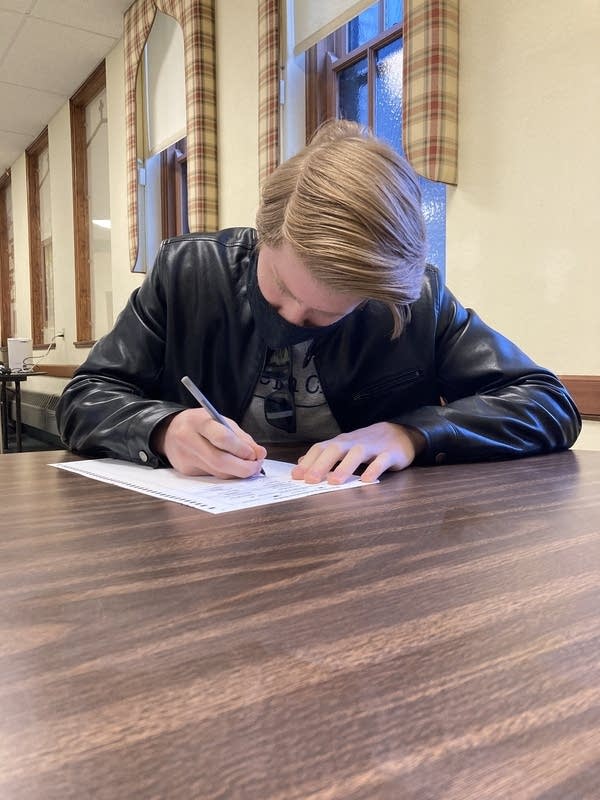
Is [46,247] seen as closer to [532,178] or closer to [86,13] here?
[86,13]

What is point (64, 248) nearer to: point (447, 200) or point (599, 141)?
point (447, 200)

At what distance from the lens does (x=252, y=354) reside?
113cm

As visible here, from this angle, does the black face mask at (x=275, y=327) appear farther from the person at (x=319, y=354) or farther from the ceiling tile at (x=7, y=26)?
the ceiling tile at (x=7, y=26)

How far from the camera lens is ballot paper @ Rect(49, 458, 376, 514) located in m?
0.63

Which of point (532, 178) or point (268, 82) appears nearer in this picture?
point (532, 178)

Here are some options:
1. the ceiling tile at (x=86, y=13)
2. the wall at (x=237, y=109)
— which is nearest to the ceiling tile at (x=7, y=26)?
the ceiling tile at (x=86, y=13)

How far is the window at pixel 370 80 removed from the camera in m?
2.07

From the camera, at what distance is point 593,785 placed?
20 centimetres

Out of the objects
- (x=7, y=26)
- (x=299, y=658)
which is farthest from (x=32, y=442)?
(x=299, y=658)

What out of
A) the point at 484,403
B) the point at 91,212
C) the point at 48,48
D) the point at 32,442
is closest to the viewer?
the point at 484,403

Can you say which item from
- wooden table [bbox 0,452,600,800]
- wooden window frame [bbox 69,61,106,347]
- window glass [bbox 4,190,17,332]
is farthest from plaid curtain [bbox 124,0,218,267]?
window glass [bbox 4,190,17,332]

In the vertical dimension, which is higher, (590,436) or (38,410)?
(590,436)

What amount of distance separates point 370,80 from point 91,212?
318 centimetres

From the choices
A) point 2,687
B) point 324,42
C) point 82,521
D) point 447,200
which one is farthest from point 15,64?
point 2,687
